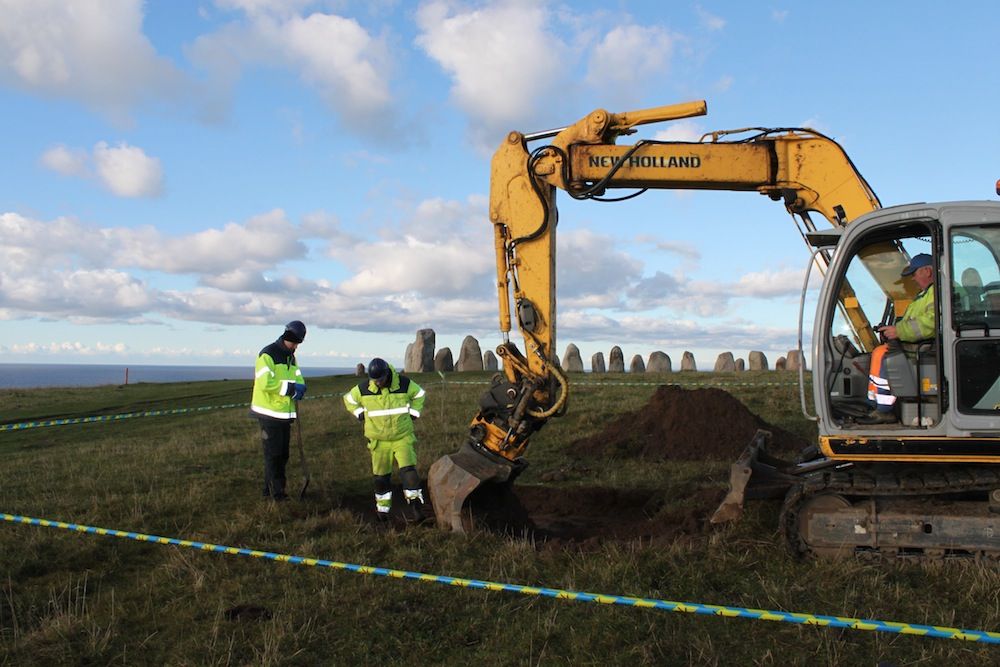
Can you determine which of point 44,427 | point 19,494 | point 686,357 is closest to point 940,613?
point 19,494

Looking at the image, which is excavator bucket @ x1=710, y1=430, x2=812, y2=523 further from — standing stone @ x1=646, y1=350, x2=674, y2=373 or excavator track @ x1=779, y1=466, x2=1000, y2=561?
standing stone @ x1=646, y1=350, x2=674, y2=373

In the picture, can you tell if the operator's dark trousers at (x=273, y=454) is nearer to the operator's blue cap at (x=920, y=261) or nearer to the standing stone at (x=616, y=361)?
the operator's blue cap at (x=920, y=261)

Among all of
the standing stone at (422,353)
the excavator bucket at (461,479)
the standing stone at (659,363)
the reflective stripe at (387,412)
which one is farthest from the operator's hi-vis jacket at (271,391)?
the standing stone at (659,363)

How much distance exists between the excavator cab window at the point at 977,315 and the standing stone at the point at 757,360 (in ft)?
111

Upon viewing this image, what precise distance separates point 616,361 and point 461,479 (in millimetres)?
32680

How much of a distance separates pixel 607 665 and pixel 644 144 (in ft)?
16.7

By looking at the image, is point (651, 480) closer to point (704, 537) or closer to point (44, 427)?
point (704, 537)

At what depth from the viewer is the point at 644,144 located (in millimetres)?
7477

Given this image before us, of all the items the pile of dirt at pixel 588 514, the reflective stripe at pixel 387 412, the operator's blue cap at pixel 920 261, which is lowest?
the pile of dirt at pixel 588 514

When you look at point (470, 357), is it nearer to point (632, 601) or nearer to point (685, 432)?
point (685, 432)

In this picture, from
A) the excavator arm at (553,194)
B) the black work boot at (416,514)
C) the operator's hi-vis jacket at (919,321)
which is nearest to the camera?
the operator's hi-vis jacket at (919,321)

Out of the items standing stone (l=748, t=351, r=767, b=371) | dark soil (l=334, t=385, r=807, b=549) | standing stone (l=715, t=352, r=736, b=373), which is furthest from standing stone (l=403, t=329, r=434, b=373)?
dark soil (l=334, t=385, r=807, b=549)

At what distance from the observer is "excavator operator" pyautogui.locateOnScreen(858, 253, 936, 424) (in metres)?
5.89

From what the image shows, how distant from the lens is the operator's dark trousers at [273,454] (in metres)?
8.68
